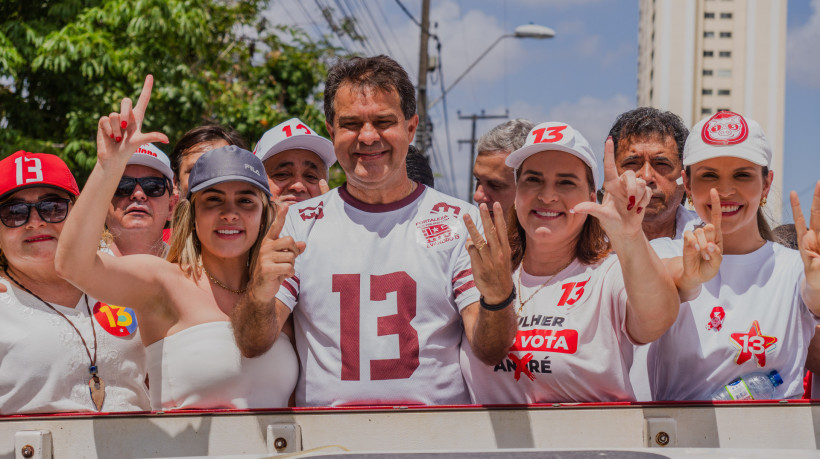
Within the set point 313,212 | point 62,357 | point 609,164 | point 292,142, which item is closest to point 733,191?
point 609,164

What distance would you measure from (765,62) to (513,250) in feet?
249

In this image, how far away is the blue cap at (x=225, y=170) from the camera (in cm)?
317

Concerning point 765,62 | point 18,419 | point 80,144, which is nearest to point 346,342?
point 18,419

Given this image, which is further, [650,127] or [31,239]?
[650,127]

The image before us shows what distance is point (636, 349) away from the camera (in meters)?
3.28

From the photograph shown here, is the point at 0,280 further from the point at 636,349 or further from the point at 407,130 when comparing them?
the point at 636,349

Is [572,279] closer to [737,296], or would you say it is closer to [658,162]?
[737,296]

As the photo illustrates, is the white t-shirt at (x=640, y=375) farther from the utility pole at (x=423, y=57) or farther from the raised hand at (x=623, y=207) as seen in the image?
the utility pole at (x=423, y=57)

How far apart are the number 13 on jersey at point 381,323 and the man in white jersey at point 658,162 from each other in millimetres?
1432

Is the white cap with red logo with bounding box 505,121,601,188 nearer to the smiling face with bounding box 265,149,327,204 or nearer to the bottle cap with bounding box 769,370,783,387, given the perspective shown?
the bottle cap with bounding box 769,370,783,387

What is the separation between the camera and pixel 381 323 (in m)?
3.15

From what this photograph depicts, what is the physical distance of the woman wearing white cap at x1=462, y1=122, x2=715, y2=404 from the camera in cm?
278

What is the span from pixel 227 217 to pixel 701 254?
1.73 m

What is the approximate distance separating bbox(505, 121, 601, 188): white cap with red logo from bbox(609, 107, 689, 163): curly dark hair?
0.95 meters
